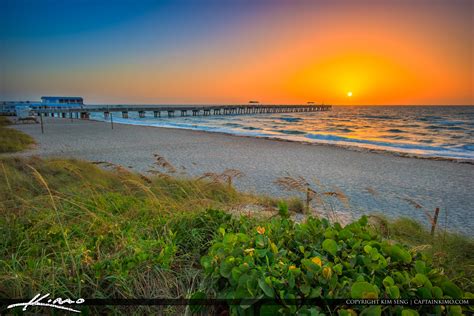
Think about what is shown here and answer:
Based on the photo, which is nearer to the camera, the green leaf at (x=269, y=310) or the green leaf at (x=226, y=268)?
the green leaf at (x=269, y=310)

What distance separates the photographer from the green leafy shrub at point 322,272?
4.56 ft

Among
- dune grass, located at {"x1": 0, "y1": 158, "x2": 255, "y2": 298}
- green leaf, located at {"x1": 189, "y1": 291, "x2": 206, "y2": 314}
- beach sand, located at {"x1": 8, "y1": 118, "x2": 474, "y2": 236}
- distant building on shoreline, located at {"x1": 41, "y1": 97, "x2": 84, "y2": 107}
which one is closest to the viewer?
green leaf, located at {"x1": 189, "y1": 291, "x2": 206, "y2": 314}

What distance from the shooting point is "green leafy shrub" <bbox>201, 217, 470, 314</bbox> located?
1.39 m

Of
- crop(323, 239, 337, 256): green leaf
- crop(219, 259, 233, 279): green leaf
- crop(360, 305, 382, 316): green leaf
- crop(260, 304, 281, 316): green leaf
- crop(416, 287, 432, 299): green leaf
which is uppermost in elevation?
crop(323, 239, 337, 256): green leaf

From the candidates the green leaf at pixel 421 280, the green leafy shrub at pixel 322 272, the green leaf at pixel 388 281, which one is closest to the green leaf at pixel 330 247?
the green leafy shrub at pixel 322 272

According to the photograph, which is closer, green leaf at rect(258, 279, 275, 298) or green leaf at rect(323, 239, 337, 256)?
green leaf at rect(258, 279, 275, 298)

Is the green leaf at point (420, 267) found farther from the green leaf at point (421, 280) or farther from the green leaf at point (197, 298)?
the green leaf at point (197, 298)

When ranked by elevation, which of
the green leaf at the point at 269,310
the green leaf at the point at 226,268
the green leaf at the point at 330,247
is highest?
the green leaf at the point at 330,247

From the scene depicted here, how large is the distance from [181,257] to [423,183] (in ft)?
40.3

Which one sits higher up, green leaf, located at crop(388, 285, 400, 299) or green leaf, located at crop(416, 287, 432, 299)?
green leaf, located at crop(388, 285, 400, 299)

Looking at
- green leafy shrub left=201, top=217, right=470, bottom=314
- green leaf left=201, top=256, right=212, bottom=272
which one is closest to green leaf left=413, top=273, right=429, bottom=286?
green leafy shrub left=201, top=217, right=470, bottom=314

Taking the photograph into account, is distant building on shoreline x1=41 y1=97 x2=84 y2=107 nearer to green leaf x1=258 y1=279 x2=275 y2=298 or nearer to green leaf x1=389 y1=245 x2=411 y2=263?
green leaf x1=258 y1=279 x2=275 y2=298

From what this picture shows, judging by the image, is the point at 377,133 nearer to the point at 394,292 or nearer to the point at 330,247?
the point at 330,247

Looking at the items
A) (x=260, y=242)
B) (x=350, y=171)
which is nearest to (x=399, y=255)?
(x=260, y=242)
